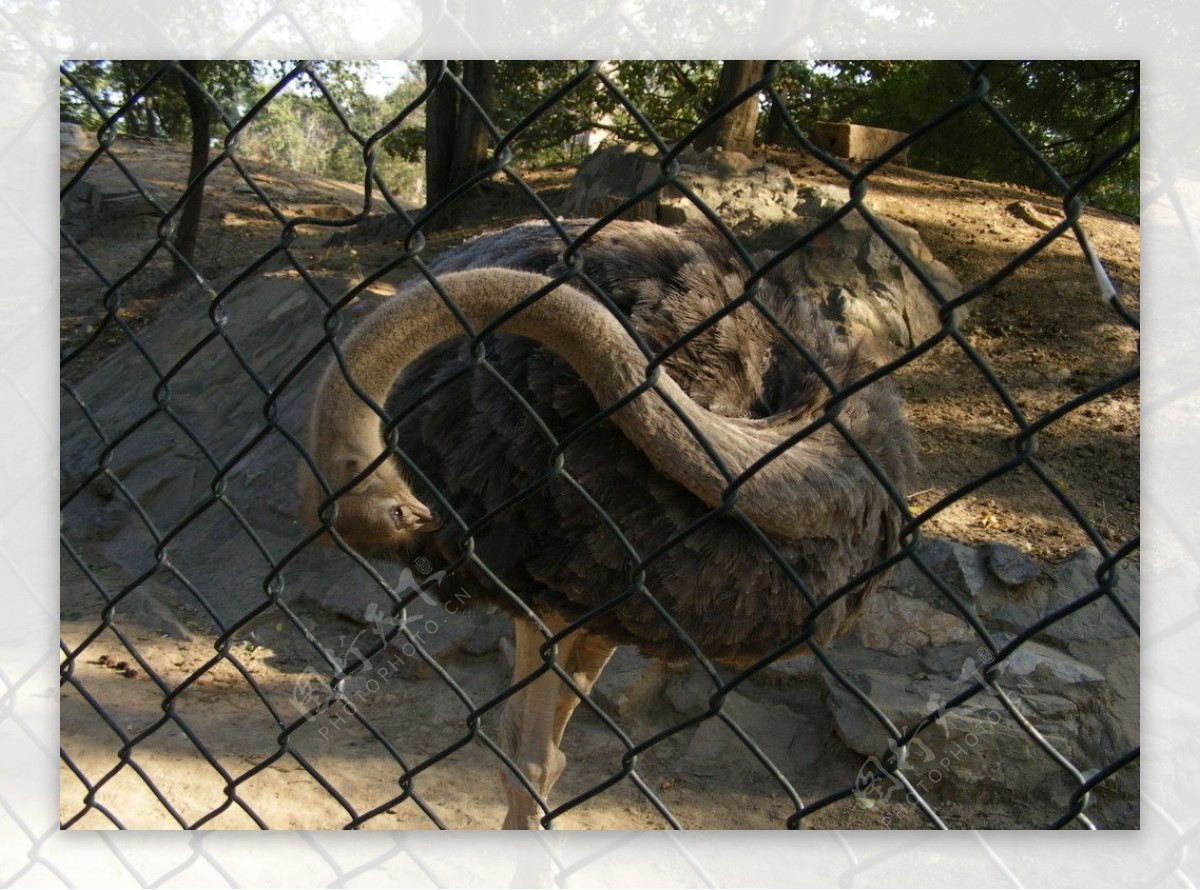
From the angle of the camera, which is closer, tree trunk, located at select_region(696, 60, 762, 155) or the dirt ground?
the dirt ground

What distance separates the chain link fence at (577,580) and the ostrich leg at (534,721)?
5 centimetres

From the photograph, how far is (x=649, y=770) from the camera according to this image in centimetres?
367

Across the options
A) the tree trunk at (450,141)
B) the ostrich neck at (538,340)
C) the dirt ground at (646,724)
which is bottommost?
the dirt ground at (646,724)

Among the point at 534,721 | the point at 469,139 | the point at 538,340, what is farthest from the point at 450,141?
the point at 538,340

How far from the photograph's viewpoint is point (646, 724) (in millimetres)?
3865

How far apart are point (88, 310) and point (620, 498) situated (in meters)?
6.86

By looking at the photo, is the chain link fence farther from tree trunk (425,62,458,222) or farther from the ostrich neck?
tree trunk (425,62,458,222)

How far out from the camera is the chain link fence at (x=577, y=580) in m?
1.33

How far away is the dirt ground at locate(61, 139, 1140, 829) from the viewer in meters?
3.33

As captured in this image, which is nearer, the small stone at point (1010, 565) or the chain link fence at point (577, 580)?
the chain link fence at point (577, 580)

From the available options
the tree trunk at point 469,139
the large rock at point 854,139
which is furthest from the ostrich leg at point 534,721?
the tree trunk at point 469,139

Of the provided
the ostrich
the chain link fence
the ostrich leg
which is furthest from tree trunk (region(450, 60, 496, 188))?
the ostrich leg

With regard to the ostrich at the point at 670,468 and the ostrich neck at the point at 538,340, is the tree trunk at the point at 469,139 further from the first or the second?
the ostrich neck at the point at 538,340

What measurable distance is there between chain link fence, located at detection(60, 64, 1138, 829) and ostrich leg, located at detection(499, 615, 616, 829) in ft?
0.15
